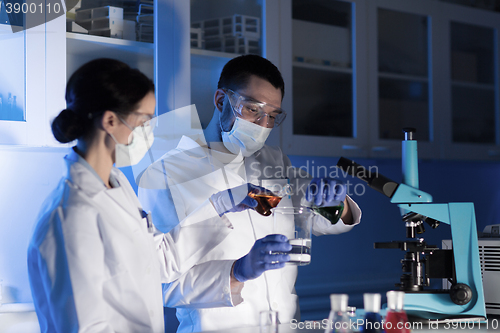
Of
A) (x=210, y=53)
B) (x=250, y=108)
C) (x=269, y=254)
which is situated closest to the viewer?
(x=269, y=254)

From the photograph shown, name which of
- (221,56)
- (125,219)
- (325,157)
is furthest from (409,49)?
(125,219)

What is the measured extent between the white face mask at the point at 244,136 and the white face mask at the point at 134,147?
1.34ft

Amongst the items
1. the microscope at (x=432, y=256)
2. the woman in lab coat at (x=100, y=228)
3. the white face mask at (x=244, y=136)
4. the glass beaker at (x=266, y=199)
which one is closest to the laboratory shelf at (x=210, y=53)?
the white face mask at (x=244, y=136)

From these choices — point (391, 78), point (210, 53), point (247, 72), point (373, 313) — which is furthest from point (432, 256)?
point (391, 78)

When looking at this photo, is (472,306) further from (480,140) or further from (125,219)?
(480,140)

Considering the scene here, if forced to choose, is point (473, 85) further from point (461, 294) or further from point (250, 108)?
point (461, 294)

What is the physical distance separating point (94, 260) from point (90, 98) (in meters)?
0.36

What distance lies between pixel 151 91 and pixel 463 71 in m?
2.25

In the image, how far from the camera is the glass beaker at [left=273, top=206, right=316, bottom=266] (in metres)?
1.10

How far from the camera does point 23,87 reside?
1.62 meters

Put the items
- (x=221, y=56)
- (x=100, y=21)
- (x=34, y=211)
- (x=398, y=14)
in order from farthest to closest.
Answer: (x=398, y=14)
(x=221, y=56)
(x=34, y=211)
(x=100, y=21)

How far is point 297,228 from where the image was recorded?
1113 mm

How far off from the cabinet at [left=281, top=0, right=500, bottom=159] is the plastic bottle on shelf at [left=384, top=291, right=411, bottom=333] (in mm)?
1362

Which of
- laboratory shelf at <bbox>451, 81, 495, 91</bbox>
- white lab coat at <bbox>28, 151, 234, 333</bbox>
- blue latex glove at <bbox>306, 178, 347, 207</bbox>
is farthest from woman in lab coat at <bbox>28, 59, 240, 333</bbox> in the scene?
laboratory shelf at <bbox>451, 81, 495, 91</bbox>
